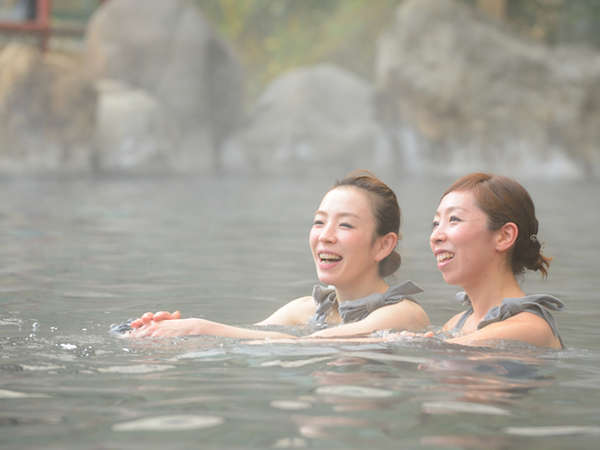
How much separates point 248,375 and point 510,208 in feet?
4.16

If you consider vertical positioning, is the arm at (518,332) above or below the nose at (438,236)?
below

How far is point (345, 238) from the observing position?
4180mm

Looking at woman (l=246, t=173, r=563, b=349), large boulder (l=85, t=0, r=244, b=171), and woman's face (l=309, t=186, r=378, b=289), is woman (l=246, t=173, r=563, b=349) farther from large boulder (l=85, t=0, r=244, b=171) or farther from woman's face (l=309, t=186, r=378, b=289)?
large boulder (l=85, t=0, r=244, b=171)

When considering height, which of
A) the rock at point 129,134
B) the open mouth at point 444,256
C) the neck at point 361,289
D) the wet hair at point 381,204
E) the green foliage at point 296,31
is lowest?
the neck at point 361,289

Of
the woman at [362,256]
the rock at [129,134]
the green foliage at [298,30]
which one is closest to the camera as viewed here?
the woman at [362,256]

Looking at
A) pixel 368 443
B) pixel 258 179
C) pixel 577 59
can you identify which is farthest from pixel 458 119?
pixel 368 443

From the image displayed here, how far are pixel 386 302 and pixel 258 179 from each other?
18349 millimetres

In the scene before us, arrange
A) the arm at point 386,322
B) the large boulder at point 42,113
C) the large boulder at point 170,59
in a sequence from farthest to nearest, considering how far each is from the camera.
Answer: the large boulder at point 170,59
the large boulder at point 42,113
the arm at point 386,322

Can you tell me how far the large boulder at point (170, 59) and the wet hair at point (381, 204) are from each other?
65.8ft

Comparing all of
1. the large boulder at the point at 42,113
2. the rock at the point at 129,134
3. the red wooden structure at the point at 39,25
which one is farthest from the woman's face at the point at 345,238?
the red wooden structure at the point at 39,25

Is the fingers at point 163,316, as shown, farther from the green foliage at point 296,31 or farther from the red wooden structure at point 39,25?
the green foliage at point 296,31

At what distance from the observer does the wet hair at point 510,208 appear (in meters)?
3.86

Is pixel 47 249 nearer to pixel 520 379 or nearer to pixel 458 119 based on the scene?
pixel 520 379

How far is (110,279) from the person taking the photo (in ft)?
21.6
